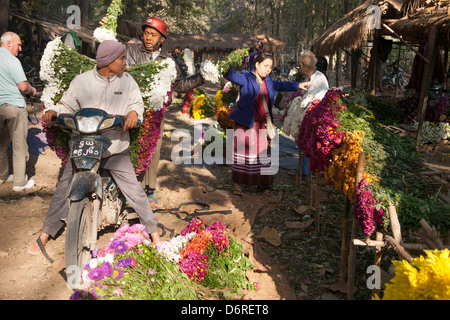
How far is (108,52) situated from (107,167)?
3.68ft

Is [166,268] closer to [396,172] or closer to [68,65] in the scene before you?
[396,172]

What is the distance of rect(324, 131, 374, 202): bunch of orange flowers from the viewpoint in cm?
353

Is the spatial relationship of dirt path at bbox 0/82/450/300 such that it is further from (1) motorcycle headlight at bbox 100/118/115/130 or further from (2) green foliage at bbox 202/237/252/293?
(1) motorcycle headlight at bbox 100/118/115/130

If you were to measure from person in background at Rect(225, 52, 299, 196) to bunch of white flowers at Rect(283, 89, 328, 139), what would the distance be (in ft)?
0.91

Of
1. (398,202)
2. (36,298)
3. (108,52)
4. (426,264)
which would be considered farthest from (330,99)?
(36,298)

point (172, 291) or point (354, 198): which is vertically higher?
point (354, 198)

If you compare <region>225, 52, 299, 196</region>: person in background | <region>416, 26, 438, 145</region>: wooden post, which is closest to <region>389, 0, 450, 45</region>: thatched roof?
<region>416, 26, 438, 145</region>: wooden post

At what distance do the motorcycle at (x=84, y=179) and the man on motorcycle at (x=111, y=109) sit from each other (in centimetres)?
25

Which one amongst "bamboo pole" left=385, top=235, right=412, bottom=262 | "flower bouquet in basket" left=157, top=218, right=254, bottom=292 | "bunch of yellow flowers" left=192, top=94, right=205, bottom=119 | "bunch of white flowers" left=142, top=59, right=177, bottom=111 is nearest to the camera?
"bamboo pole" left=385, top=235, right=412, bottom=262

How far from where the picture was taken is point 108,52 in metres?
3.78

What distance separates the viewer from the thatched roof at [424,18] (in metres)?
7.61

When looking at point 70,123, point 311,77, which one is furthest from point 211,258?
point 311,77

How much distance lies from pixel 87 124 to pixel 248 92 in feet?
9.59

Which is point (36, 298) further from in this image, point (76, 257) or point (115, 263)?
point (115, 263)
